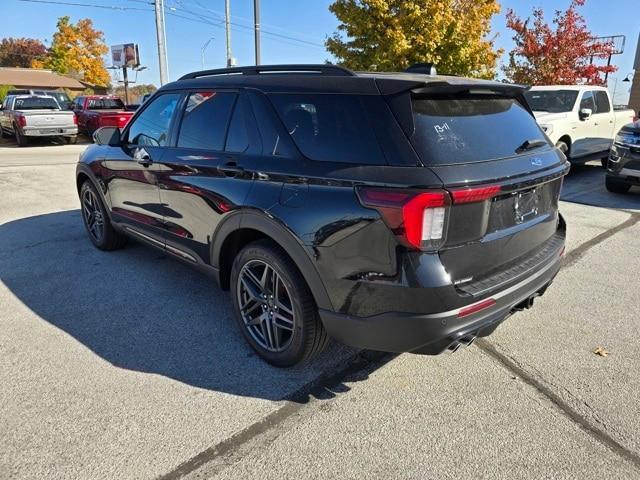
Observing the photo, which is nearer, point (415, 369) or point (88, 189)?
point (415, 369)

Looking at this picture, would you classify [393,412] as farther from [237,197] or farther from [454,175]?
[237,197]

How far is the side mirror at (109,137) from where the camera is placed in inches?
181

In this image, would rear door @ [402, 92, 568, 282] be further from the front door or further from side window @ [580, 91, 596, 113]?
side window @ [580, 91, 596, 113]

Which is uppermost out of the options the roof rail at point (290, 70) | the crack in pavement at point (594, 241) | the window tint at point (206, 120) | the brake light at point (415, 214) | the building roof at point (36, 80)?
the building roof at point (36, 80)

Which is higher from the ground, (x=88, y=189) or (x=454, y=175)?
(x=454, y=175)

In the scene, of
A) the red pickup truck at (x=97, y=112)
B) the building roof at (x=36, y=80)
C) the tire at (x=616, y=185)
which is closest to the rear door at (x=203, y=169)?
the tire at (x=616, y=185)

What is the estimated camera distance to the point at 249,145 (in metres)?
2.97

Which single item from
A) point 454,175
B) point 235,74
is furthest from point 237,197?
point 454,175

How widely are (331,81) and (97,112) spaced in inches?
684

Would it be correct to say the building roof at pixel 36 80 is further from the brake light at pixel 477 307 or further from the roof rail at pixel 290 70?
the brake light at pixel 477 307

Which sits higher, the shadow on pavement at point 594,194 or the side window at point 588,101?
the side window at point 588,101

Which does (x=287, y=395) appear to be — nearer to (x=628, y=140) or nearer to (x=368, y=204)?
(x=368, y=204)

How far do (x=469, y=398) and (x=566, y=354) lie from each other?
0.92 metres

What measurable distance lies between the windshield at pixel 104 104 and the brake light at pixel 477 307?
19.2 m
